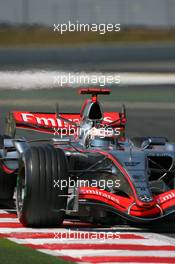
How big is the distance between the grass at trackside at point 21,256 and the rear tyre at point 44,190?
3.72ft

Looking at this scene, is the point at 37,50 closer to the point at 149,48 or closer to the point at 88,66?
the point at 88,66

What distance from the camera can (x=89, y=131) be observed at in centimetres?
1526

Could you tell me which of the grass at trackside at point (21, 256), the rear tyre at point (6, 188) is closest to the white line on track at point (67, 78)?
the rear tyre at point (6, 188)

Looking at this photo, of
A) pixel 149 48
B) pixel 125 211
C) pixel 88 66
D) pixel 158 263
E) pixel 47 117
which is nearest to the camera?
pixel 158 263

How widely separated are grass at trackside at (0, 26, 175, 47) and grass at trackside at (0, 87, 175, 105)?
3905 mm

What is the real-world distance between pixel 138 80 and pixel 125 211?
99.1ft

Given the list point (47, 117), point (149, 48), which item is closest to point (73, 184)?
point (47, 117)

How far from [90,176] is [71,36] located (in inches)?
Result: 1200

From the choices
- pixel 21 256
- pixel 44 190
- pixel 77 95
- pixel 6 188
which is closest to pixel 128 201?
pixel 44 190

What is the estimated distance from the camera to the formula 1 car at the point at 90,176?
13344 mm

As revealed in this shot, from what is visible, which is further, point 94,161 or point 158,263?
point 94,161

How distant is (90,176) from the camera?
1455cm

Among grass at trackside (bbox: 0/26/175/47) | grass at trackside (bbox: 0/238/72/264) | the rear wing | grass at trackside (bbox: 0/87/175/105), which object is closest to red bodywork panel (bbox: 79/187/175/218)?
grass at trackside (bbox: 0/238/72/264)

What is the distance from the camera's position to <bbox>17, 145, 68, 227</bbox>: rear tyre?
13.3 metres
